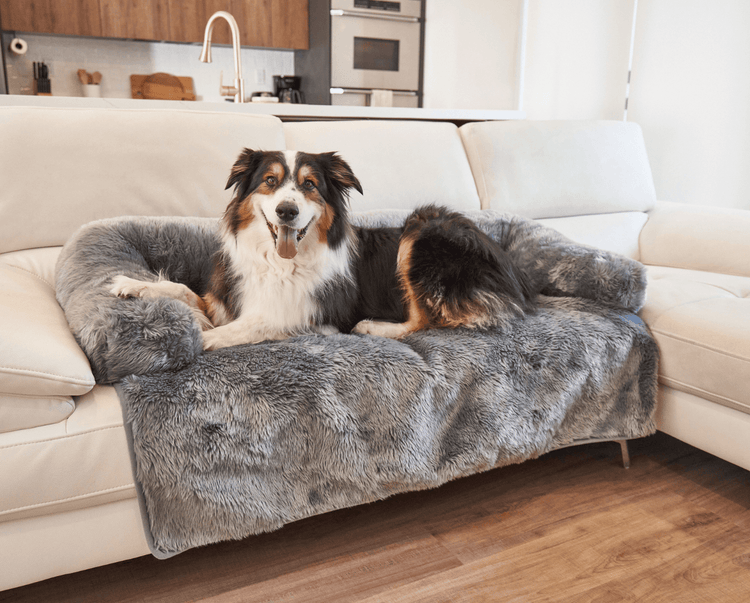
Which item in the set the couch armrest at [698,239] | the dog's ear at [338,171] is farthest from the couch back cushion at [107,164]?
the couch armrest at [698,239]

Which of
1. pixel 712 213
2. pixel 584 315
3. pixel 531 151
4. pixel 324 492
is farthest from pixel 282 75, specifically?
pixel 324 492

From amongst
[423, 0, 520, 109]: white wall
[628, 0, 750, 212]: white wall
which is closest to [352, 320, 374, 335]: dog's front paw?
[628, 0, 750, 212]: white wall

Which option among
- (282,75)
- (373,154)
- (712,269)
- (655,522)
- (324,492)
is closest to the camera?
(324,492)

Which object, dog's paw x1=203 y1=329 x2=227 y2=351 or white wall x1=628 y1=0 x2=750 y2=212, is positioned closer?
dog's paw x1=203 y1=329 x2=227 y2=351

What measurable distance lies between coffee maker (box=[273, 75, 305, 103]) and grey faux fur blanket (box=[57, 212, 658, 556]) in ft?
12.1

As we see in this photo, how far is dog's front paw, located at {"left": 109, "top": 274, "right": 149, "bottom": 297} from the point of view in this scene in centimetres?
148

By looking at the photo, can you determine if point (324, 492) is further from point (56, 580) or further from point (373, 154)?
point (373, 154)

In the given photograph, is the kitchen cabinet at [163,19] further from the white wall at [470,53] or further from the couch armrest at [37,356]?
the couch armrest at [37,356]

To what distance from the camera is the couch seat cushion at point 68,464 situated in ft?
3.80

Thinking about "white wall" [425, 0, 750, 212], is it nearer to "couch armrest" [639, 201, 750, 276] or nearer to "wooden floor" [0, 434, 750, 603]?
"couch armrest" [639, 201, 750, 276]

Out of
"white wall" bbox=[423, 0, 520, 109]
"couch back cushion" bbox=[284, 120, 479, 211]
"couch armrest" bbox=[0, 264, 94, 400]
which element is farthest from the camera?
"white wall" bbox=[423, 0, 520, 109]

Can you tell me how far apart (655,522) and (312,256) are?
4.19ft

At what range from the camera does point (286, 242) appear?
1631 millimetres

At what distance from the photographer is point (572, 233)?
2689mm
